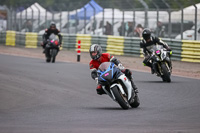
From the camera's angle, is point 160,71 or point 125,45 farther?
point 125,45

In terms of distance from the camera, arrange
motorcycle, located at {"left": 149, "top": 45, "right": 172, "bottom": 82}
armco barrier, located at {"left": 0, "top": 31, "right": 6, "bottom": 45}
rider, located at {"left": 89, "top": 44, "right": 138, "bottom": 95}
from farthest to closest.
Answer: armco barrier, located at {"left": 0, "top": 31, "right": 6, "bottom": 45}
motorcycle, located at {"left": 149, "top": 45, "right": 172, "bottom": 82}
rider, located at {"left": 89, "top": 44, "right": 138, "bottom": 95}

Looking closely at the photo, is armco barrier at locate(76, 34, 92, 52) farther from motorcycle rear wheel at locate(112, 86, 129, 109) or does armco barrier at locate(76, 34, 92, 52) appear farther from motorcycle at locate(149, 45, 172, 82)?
motorcycle rear wheel at locate(112, 86, 129, 109)

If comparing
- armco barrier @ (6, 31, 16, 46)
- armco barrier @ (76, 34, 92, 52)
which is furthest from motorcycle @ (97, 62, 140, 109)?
armco barrier @ (6, 31, 16, 46)

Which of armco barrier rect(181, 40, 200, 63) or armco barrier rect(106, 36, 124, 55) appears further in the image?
armco barrier rect(106, 36, 124, 55)

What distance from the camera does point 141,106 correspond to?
32.7ft

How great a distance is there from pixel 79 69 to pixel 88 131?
1235 cm

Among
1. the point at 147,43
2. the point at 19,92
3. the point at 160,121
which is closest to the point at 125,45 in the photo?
the point at 147,43

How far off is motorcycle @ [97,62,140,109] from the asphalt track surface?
214mm

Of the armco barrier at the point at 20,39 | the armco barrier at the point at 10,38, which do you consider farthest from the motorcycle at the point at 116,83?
the armco barrier at the point at 10,38

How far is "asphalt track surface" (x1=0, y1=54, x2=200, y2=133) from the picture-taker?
736 centimetres

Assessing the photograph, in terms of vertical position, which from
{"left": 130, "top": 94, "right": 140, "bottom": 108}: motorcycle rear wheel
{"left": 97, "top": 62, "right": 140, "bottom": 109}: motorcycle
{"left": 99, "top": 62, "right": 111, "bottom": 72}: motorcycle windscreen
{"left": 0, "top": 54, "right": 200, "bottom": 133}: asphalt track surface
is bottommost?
{"left": 0, "top": 54, "right": 200, "bottom": 133}: asphalt track surface

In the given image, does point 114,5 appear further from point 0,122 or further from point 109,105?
point 0,122

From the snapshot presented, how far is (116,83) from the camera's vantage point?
9359 mm

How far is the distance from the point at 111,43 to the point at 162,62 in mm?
13347
